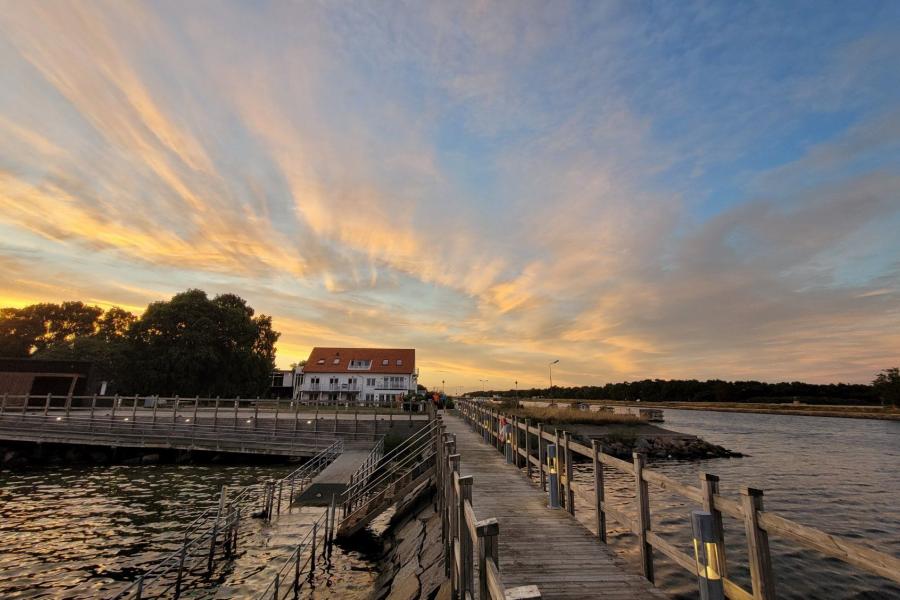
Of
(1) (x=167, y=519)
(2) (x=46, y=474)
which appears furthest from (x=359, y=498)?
(2) (x=46, y=474)

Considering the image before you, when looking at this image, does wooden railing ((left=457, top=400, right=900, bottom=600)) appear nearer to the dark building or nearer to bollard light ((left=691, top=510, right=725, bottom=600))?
bollard light ((left=691, top=510, right=725, bottom=600))

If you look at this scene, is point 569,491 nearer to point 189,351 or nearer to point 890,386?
point 189,351

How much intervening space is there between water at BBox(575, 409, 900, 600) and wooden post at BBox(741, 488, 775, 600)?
3.99m

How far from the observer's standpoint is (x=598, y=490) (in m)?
8.10

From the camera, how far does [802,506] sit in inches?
754

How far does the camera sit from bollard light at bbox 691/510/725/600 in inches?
186

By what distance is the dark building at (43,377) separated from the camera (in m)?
40.8

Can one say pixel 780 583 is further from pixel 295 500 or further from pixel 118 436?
pixel 118 436

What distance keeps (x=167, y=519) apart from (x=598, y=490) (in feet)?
53.5

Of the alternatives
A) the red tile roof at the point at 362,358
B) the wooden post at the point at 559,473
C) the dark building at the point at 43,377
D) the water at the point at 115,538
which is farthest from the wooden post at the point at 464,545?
the red tile roof at the point at 362,358

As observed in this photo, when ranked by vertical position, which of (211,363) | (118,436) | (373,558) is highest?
(211,363)

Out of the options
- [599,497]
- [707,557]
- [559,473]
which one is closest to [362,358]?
[559,473]

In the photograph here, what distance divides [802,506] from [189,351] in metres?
58.3

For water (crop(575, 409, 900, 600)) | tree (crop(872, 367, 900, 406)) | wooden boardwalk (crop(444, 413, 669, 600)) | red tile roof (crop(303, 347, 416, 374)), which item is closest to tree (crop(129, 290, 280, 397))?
red tile roof (crop(303, 347, 416, 374))
